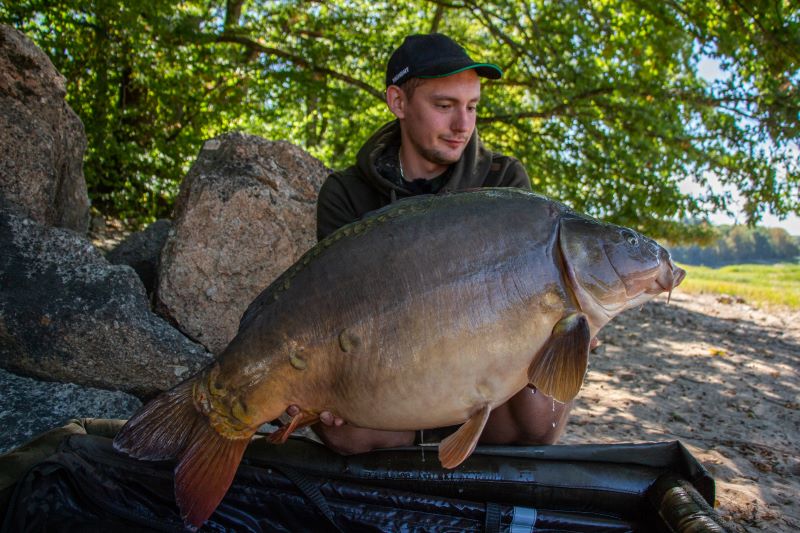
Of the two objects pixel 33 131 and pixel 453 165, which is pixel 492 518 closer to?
pixel 453 165

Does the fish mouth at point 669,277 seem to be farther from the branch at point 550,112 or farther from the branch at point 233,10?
the branch at point 233,10

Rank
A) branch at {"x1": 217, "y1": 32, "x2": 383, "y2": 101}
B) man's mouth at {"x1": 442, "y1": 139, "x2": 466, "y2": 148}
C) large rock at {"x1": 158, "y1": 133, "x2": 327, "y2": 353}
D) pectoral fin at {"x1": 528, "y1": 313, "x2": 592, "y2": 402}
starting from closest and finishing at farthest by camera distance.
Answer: pectoral fin at {"x1": 528, "y1": 313, "x2": 592, "y2": 402} → man's mouth at {"x1": 442, "y1": 139, "x2": 466, "y2": 148} → large rock at {"x1": 158, "y1": 133, "x2": 327, "y2": 353} → branch at {"x1": 217, "y1": 32, "x2": 383, "y2": 101}

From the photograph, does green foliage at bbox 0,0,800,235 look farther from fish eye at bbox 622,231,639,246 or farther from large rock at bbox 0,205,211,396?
fish eye at bbox 622,231,639,246

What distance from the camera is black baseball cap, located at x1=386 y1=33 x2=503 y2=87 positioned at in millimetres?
2072

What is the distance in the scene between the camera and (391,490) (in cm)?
168

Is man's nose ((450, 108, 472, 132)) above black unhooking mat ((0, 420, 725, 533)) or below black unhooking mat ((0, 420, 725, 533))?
above

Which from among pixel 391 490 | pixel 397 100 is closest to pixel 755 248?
pixel 397 100

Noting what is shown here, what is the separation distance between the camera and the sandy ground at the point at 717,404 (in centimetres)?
234

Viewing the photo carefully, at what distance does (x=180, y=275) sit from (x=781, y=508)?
2.62 meters

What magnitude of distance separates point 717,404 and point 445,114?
8.77ft

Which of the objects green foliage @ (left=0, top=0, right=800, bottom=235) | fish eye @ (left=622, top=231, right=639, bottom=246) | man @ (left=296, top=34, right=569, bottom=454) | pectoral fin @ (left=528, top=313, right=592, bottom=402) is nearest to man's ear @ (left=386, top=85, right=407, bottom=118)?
man @ (left=296, top=34, right=569, bottom=454)

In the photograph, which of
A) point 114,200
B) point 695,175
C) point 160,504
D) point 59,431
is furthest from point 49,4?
point 695,175

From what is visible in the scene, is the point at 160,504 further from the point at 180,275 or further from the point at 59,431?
the point at 180,275

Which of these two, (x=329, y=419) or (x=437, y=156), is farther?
(x=437, y=156)
